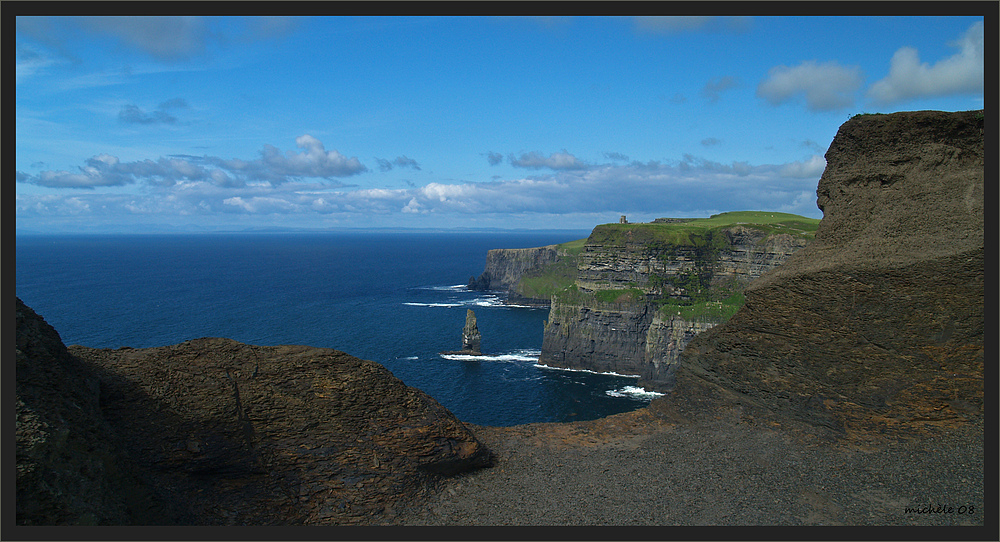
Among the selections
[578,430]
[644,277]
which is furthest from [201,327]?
[578,430]

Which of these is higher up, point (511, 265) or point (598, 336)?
point (511, 265)

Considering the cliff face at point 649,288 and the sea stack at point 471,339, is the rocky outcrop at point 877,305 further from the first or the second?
the sea stack at point 471,339

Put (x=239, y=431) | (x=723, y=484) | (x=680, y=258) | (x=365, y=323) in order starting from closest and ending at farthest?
(x=239, y=431) < (x=723, y=484) < (x=680, y=258) < (x=365, y=323)

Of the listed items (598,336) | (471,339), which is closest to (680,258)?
(598,336)

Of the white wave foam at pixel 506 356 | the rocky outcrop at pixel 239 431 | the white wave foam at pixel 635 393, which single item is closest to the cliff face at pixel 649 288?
the white wave foam at pixel 635 393

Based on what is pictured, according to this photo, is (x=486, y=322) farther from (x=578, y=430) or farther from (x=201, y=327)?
(x=578, y=430)

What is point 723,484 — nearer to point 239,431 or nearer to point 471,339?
point 239,431
